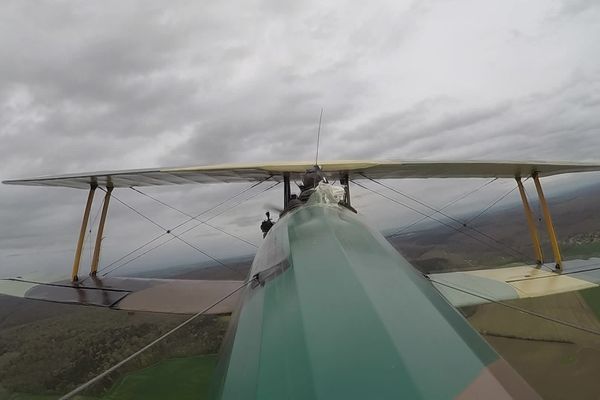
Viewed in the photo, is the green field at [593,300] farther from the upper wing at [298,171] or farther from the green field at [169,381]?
the green field at [169,381]

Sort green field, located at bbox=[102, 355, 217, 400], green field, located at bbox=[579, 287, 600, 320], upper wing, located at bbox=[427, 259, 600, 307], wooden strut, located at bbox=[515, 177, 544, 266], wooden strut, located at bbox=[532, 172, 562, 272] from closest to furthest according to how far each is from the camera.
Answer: upper wing, located at bbox=[427, 259, 600, 307] < wooden strut, located at bbox=[532, 172, 562, 272] < wooden strut, located at bbox=[515, 177, 544, 266] < green field, located at bbox=[102, 355, 217, 400] < green field, located at bbox=[579, 287, 600, 320]

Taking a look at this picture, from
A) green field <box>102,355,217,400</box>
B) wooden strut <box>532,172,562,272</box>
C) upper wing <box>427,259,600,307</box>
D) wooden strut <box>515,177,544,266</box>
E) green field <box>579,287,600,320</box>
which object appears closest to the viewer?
upper wing <box>427,259,600,307</box>

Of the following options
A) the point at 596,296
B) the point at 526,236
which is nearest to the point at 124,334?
the point at 596,296

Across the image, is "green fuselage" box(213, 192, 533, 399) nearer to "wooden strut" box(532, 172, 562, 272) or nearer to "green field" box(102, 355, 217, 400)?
"wooden strut" box(532, 172, 562, 272)

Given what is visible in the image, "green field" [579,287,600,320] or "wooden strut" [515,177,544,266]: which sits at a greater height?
"wooden strut" [515,177,544,266]

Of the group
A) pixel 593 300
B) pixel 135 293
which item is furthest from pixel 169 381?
pixel 593 300

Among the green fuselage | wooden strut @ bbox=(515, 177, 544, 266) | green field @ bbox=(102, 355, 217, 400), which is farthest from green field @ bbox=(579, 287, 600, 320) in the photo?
the green fuselage
